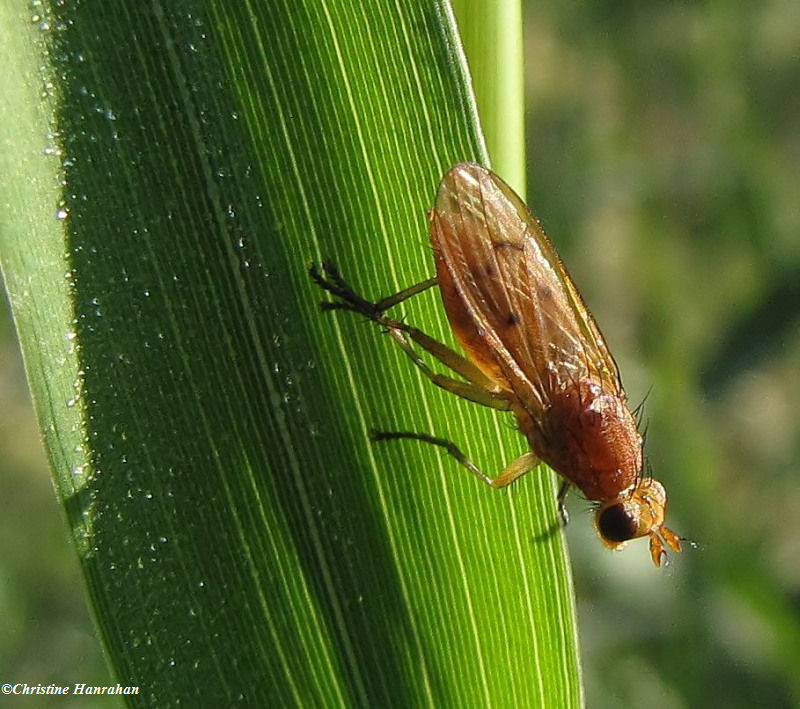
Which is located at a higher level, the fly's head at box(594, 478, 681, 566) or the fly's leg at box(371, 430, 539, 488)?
the fly's leg at box(371, 430, 539, 488)

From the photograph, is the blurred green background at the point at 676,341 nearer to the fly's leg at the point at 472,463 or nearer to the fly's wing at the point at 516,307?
the fly's wing at the point at 516,307

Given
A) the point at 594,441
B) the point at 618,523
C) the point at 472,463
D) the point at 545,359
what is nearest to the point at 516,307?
the point at 545,359

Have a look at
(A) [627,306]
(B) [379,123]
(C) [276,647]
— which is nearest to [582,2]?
(A) [627,306]

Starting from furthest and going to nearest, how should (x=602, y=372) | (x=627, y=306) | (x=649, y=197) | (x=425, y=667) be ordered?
1. (x=627, y=306)
2. (x=649, y=197)
3. (x=602, y=372)
4. (x=425, y=667)

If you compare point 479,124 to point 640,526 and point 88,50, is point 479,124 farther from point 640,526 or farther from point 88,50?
point 640,526

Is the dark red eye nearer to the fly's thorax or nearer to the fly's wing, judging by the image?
the fly's thorax

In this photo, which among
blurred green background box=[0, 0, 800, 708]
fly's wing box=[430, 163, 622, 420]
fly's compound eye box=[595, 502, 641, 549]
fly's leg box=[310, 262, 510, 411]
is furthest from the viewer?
blurred green background box=[0, 0, 800, 708]

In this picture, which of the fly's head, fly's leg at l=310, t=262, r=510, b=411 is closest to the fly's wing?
fly's leg at l=310, t=262, r=510, b=411
